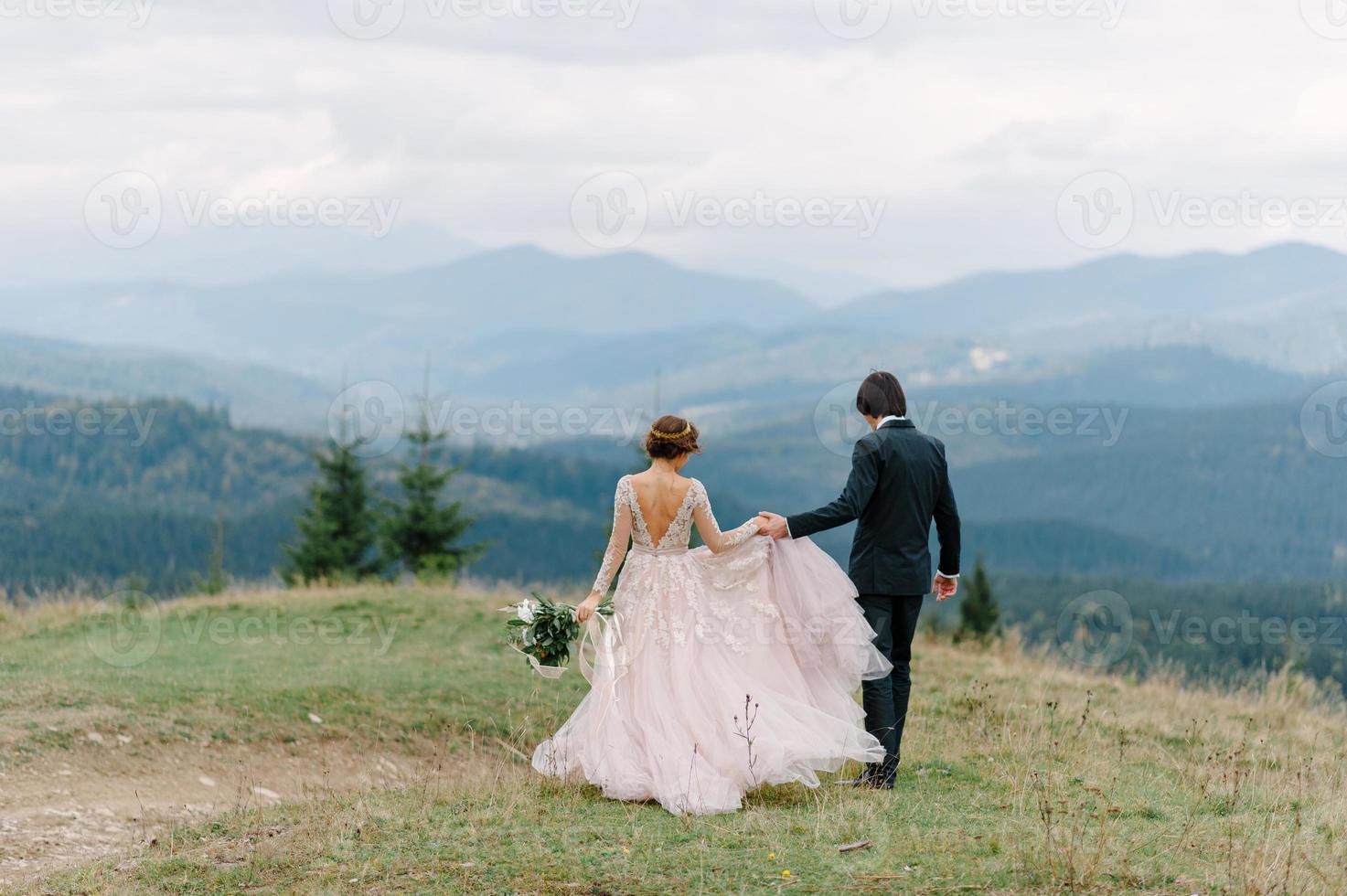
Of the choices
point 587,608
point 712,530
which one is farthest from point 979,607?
point 587,608

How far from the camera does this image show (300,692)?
1434 cm

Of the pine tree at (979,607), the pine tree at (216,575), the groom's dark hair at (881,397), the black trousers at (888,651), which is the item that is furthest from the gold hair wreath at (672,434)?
the pine tree at (979,607)

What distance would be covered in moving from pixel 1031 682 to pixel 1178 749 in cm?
408

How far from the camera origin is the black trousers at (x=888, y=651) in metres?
9.07

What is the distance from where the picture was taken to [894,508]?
8891 millimetres

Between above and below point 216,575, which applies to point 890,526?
above

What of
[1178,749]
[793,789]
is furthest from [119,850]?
[1178,749]

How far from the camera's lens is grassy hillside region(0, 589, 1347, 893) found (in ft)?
22.7

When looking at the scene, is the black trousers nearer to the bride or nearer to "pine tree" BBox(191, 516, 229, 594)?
the bride

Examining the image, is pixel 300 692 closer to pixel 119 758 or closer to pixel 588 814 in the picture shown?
pixel 119 758

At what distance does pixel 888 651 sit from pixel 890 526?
0.97m

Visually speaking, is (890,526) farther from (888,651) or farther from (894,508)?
(888,651)
